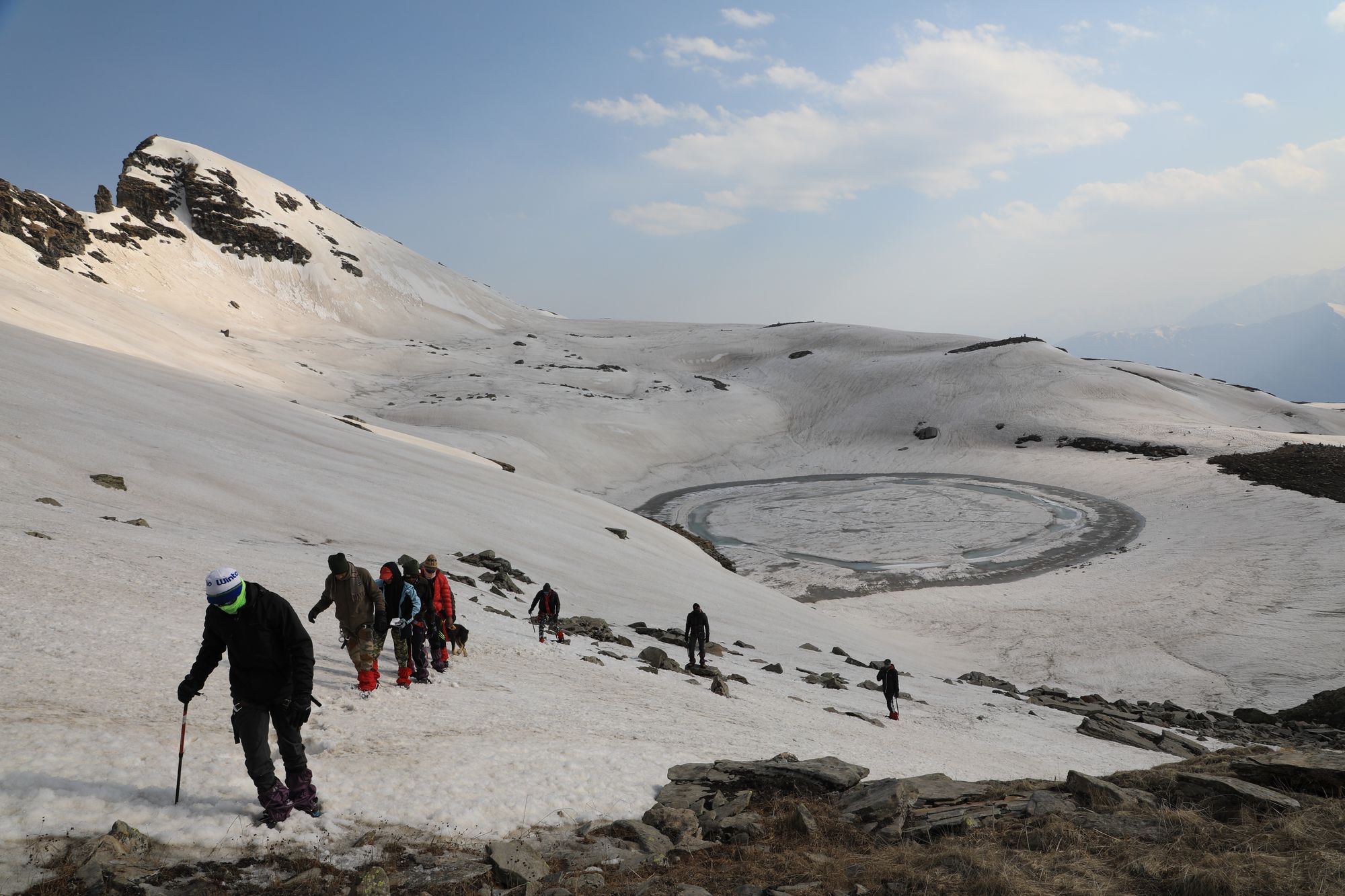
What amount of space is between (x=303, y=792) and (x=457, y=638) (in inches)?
225

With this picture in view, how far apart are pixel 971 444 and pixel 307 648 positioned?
3342 inches

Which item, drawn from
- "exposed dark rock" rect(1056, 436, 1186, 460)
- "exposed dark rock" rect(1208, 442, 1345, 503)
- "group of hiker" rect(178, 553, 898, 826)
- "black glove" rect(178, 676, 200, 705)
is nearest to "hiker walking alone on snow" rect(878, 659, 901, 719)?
"group of hiker" rect(178, 553, 898, 826)

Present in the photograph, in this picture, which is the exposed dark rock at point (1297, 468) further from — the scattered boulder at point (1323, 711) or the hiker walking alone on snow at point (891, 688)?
the hiker walking alone on snow at point (891, 688)

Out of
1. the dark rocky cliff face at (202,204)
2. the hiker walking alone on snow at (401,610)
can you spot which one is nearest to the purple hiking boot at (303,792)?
the hiker walking alone on snow at (401,610)

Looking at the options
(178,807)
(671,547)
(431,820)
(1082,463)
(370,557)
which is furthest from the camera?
(1082,463)

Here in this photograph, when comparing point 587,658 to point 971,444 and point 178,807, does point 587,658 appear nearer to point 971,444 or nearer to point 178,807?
point 178,807

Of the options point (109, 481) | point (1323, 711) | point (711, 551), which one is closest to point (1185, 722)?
point (1323, 711)

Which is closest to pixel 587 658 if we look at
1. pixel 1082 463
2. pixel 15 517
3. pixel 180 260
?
pixel 15 517

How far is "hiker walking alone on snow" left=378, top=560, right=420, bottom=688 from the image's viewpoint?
10977 millimetres

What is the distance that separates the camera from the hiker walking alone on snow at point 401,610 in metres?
11.0

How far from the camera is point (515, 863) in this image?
274 inches

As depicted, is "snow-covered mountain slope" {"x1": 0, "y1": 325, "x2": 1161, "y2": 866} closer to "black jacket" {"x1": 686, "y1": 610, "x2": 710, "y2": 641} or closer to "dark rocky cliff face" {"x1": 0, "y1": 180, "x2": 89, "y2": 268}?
"black jacket" {"x1": 686, "y1": 610, "x2": 710, "y2": 641}

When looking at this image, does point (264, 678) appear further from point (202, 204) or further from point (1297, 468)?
point (202, 204)

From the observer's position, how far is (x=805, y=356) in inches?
4761
